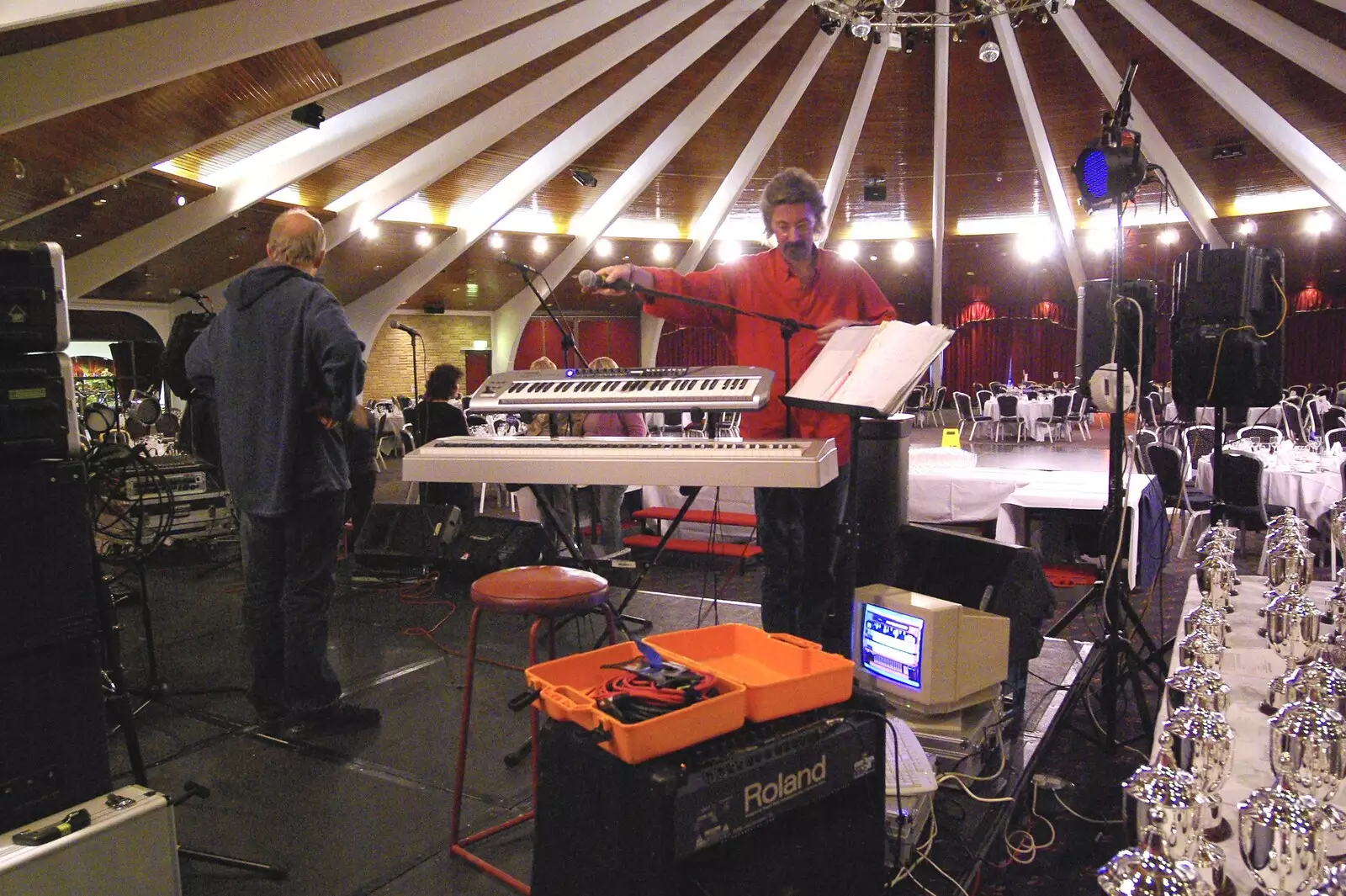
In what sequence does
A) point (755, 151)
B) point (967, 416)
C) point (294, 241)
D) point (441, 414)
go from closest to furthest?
point (294, 241), point (441, 414), point (755, 151), point (967, 416)

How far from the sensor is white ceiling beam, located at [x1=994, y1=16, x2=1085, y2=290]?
1079cm

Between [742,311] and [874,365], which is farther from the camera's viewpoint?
[742,311]

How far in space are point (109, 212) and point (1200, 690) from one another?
38.7 ft

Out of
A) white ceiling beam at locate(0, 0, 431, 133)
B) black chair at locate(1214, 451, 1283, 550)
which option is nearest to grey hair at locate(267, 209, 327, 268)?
white ceiling beam at locate(0, 0, 431, 133)

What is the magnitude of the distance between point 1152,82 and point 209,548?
1246 cm

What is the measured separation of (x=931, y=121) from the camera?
13023 millimetres

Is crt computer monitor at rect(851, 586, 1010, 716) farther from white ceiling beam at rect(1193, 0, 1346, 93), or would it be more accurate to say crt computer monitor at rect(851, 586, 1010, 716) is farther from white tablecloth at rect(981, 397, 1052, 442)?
white tablecloth at rect(981, 397, 1052, 442)

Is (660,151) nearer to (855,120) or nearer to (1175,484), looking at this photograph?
(855,120)

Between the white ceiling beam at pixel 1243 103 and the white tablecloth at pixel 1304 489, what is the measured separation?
20.7ft

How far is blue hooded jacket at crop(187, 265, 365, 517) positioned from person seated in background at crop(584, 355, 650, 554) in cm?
276

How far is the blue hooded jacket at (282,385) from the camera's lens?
2746 millimetres

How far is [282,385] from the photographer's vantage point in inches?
109

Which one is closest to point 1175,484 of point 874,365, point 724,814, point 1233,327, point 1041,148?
point 1233,327

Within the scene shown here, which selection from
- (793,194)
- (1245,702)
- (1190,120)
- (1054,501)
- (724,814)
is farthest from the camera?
(1190,120)
